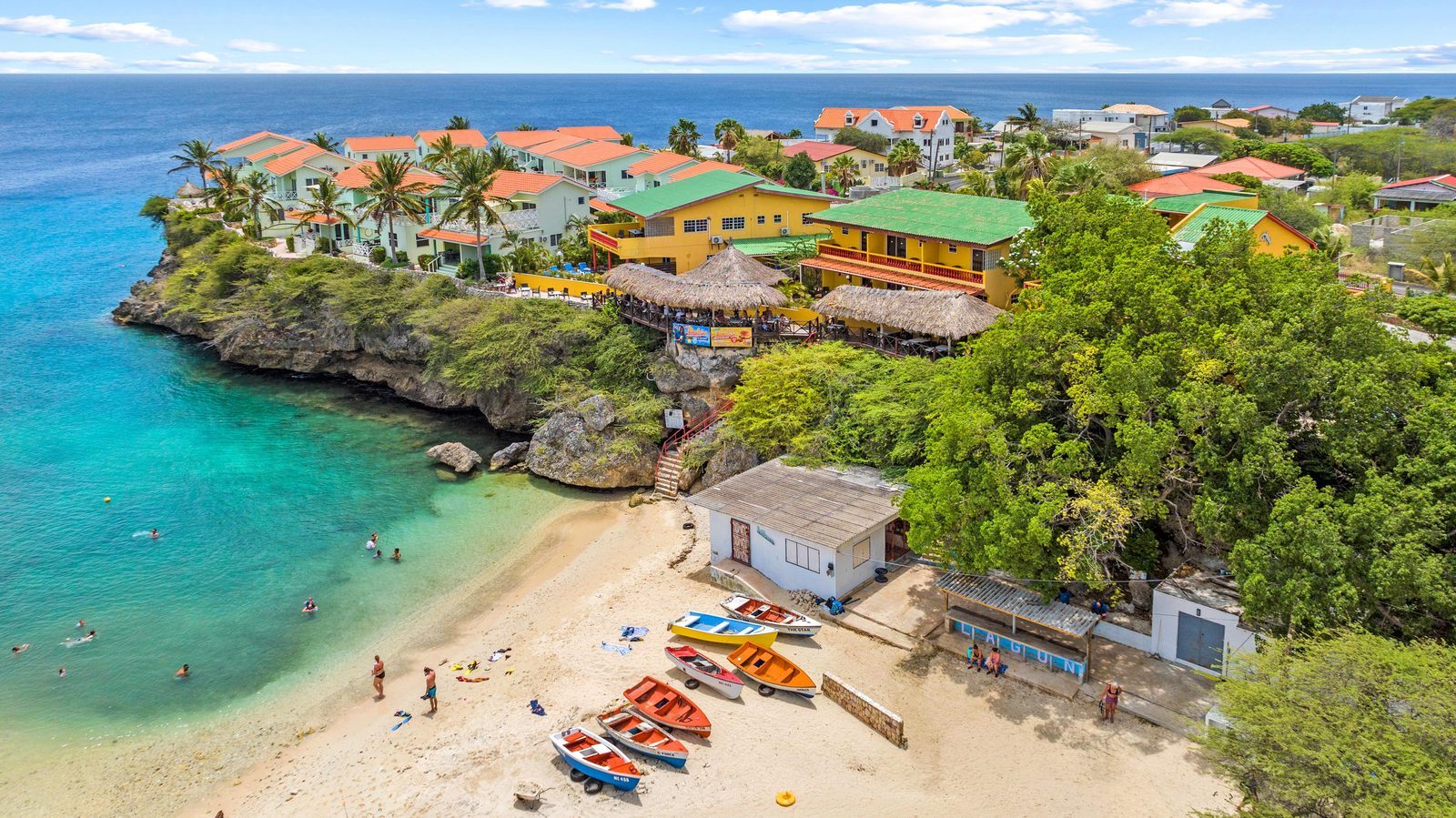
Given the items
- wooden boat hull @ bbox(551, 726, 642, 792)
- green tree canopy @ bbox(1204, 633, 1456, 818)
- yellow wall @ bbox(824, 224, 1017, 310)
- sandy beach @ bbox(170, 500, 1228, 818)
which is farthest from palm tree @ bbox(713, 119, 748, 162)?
green tree canopy @ bbox(1204, 633, 1456, 818)

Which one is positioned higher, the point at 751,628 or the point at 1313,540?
the point at 1313,540

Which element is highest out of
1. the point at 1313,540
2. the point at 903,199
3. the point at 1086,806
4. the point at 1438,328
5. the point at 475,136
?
the point at 475,136

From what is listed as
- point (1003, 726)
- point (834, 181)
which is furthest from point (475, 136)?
point (1003, 726)

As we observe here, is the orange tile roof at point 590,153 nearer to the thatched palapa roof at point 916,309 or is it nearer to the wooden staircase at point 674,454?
the wooden staircase at point 674,454

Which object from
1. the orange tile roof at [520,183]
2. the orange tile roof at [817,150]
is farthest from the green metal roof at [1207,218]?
the orange tile roof at [817,150]

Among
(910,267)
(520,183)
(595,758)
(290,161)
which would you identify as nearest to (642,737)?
Answer: (595,758)

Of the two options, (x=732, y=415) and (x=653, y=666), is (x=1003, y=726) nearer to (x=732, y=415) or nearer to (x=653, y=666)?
(x=653, y=666)

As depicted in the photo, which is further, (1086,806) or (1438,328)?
(1438,328)

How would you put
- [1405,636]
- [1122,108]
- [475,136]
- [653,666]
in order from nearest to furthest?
[1405,636] → [653,666] → [475,136] → [1122,108]
